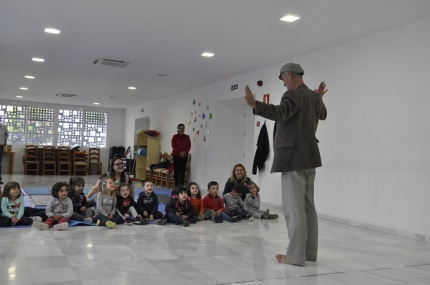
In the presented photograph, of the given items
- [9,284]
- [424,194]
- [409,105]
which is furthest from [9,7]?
[424,194]

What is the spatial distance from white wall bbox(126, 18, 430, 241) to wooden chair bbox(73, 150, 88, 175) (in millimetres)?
10205

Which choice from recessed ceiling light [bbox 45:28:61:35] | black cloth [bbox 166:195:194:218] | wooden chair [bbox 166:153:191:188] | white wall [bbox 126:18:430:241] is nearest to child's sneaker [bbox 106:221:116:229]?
black cloth [bbox 166:195:194:218]

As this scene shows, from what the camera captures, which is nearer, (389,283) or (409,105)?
(389,283)

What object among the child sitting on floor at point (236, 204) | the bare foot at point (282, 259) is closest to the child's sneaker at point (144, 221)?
the child sitting on floor at point (236, 204)

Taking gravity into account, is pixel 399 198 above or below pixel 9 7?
below

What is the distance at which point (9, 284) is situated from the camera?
8.72ft

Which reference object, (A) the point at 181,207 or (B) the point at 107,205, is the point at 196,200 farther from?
(B) the point at 107,205

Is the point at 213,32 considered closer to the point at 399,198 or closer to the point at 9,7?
the point at 9,7

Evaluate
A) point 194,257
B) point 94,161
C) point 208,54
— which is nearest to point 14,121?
point 94,161

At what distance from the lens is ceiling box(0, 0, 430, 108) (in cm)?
476

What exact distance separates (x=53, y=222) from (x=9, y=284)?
7.32ft

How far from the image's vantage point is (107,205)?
520 cm

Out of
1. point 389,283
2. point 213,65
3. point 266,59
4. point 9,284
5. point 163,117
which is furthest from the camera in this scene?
point 163,117

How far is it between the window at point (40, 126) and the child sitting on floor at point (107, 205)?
11.2 m
